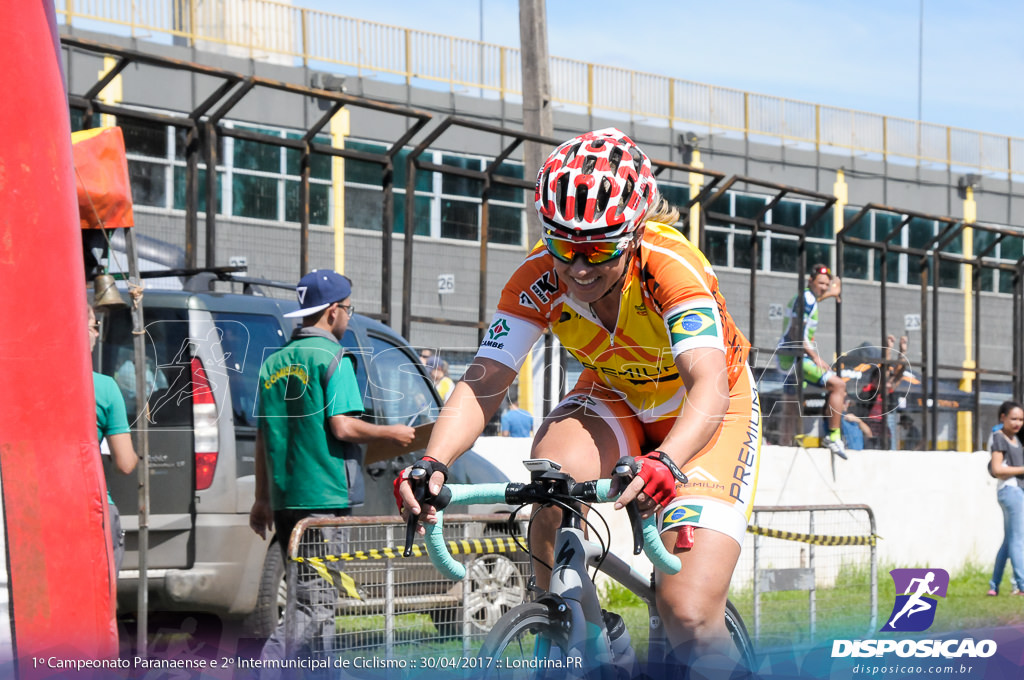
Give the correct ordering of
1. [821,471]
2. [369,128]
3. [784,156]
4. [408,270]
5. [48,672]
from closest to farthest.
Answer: [48,672], [408,270], [821,471], [369,128], [784,156]

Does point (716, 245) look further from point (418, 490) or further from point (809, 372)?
point (418, 490)

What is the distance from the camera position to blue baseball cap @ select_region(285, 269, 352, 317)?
6.86 meters

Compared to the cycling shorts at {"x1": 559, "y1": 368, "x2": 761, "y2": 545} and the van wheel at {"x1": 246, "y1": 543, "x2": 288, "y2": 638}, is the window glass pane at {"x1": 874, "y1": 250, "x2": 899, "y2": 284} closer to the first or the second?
the van wheel at {"x1": 246, "y1": 543, "x2": 288, "y2": 638}

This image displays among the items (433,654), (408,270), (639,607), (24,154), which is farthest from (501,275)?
(24,154)

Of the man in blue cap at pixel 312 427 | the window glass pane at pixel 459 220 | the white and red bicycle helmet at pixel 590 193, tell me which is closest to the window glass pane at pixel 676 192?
the window glass pane at pixel 459 220

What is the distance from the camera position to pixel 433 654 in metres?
6.16

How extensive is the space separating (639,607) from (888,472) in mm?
4951

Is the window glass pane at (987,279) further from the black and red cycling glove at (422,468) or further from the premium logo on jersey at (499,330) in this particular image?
the black and red cycling glove at (422,468)

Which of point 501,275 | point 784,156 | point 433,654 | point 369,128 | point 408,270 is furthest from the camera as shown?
point 784,156

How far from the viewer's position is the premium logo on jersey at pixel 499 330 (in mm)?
4527

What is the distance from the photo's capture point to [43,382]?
4.50 metres

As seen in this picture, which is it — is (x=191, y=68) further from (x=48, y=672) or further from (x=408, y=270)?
(x=48, y=672)

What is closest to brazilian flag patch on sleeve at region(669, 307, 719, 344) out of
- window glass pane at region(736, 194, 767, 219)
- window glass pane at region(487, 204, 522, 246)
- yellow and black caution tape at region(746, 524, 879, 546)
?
yellow and black caution tape at region(746, 524, 879, 546)

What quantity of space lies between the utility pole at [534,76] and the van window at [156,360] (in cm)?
526
